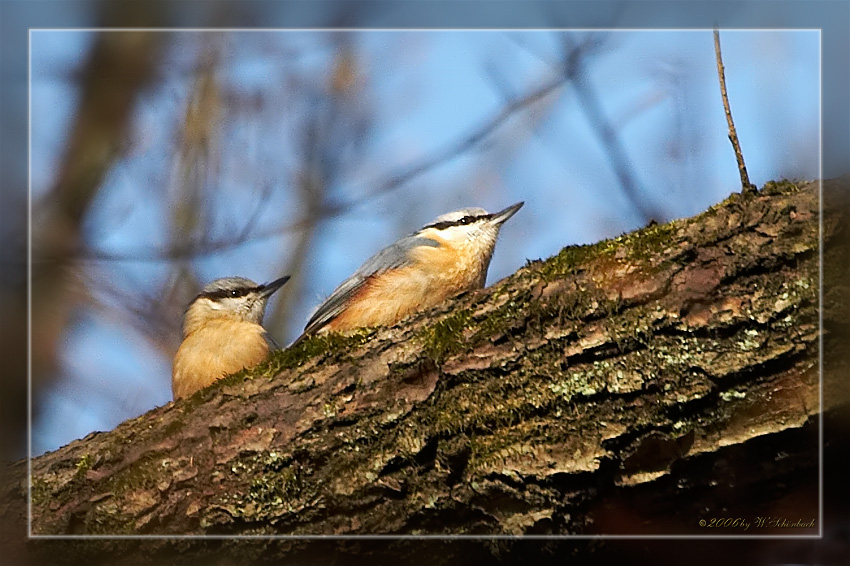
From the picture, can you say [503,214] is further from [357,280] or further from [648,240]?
[648,240]

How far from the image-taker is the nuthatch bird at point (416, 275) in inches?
91.4

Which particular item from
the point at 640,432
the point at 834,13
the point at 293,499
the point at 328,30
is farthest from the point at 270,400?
the point at 834,13

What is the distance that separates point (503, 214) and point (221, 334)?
100 centimetres

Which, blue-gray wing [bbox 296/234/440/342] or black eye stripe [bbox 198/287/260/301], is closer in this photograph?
blue-gray wing [bbox 296/234/440/342]

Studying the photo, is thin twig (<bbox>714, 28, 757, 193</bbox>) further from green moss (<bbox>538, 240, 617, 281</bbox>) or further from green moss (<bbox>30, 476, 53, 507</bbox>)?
green moss (<bbox>30, 476, 53, 507</bbox>)

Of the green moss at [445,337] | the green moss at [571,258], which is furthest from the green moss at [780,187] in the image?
the green moss at [445,337]

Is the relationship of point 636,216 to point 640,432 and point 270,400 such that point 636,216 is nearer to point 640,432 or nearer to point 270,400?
point 640,432

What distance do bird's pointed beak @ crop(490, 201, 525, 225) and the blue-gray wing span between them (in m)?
0.21

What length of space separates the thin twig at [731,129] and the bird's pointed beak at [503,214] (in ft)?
2.45

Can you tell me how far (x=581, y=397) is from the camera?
1.57m

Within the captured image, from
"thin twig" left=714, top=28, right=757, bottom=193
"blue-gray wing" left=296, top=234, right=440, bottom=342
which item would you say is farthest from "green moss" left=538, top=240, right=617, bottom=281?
"blue-gray wing" left=296, top=234, right=440, bottom=342

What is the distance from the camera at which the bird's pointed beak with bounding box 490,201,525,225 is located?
8.07ft

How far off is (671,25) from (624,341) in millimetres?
943

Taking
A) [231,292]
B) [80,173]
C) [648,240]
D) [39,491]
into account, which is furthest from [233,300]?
[648,240]
